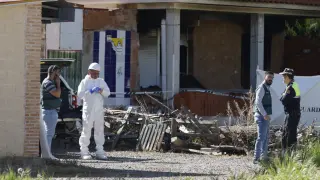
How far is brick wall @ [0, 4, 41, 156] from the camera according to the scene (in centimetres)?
1248

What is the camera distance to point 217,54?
87.6ft

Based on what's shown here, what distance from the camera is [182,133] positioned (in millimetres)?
16188

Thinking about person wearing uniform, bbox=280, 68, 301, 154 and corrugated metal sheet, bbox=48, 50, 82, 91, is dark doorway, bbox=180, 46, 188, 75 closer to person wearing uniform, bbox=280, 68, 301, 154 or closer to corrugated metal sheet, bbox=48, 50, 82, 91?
corrugated metal sheet, bbox=48, 50, 82, 91

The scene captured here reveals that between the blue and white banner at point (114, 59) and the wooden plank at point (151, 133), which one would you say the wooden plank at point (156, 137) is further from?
the blue and white banner at point (114, 59)

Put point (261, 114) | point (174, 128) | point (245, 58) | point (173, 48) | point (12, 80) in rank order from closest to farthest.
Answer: point (12, 80), point (261, 114), point (174, 128), point (173, 48), point (245, 58)

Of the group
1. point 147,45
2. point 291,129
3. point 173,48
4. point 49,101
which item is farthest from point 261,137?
point 147,45

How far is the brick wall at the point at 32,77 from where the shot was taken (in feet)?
41.4

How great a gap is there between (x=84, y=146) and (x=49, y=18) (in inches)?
119

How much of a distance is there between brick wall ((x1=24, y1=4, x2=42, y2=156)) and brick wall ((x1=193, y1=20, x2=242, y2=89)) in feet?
45.4

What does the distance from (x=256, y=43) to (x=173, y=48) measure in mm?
3638

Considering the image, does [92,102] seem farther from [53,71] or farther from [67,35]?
[67,35]

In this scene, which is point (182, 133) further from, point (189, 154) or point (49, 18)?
point (49, 18)

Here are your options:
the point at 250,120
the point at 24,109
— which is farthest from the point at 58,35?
the point at 24,109

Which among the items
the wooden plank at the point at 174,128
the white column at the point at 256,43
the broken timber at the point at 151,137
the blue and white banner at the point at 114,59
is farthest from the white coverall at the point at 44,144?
the white column at the point at 256,43
